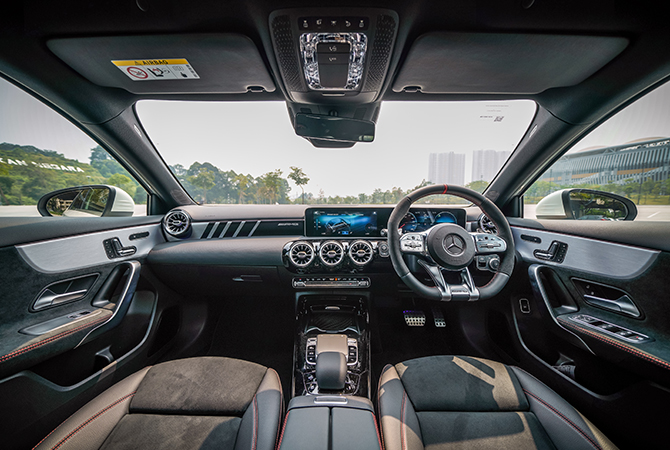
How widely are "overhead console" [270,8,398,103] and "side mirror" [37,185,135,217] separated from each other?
1.94m

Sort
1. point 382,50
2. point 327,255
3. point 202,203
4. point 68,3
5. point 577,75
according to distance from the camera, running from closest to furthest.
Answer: point 68,3
point 382,50
point 577,75
point 327,255
point 202,203

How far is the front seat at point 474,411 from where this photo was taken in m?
1.24

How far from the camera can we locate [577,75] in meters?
1.89

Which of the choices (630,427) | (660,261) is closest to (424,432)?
(630,427)

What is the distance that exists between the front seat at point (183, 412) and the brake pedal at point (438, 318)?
196cm

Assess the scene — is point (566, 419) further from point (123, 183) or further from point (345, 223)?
point (123, 183)

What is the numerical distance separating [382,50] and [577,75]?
1404 mm

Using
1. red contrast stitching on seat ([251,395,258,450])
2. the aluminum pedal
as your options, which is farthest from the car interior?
the aluminum pedal

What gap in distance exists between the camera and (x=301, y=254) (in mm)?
2463

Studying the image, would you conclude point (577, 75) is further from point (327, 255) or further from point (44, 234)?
point (44, 234)

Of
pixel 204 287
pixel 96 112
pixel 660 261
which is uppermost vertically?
pixel 96 112

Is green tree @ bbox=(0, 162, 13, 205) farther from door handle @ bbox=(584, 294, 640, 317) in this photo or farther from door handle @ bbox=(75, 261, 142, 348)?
door handle @ bbox=(584, 294, 640, 317)

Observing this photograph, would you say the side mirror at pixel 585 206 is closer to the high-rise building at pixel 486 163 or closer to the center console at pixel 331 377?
the high-rise building at pixel 486 163

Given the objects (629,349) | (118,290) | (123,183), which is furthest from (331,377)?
(123,183)
